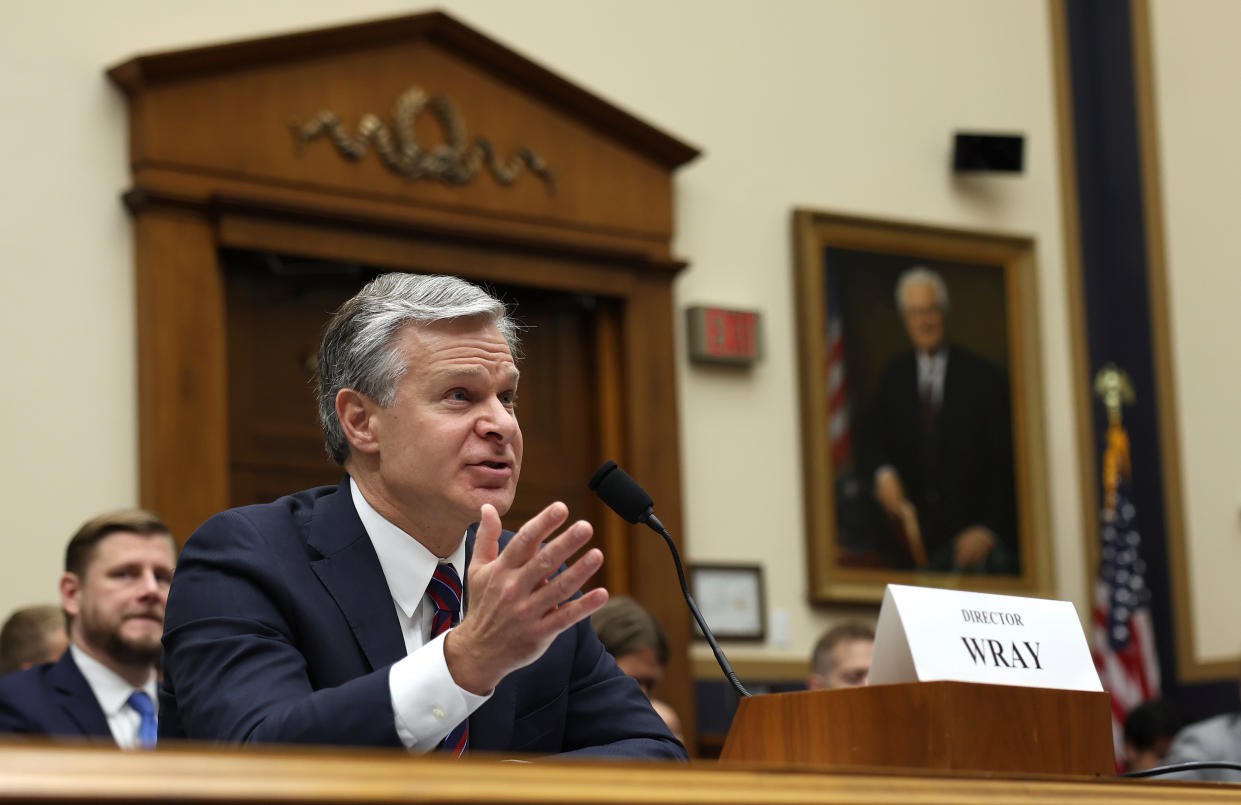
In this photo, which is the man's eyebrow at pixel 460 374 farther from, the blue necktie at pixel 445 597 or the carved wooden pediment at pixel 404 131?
the carved wooden pediment at pixel 404 131

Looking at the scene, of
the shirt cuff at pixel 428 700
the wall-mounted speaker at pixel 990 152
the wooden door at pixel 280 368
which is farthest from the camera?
the wall-mounted speaker at pixel 990 152

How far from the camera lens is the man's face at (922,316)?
780cm

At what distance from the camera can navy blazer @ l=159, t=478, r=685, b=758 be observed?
2.04 m

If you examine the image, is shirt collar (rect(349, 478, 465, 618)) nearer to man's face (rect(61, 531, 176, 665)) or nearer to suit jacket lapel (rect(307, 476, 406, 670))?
suit jacket lapel (rect(307, 476, 406, 670))

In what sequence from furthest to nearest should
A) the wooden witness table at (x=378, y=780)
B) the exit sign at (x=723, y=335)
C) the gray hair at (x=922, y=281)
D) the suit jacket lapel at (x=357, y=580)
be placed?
the gray hair at (x=922, y=281) < the exit sign at (x=723, y=335) < the suit jacket lapel at (x=357, y=580) < the wooden witness table at (x=378, y=780)

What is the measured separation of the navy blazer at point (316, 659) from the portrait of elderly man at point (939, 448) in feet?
16.8

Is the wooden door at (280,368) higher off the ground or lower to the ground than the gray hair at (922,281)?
lower

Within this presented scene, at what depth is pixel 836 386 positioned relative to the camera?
24.9ft

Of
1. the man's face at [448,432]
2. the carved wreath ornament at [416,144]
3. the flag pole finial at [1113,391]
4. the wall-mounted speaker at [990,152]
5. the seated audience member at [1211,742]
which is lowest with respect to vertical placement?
the seated audience member at [1211,742]

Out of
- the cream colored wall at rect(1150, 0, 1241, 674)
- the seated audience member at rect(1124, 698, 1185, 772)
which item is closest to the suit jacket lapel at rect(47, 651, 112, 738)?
the seated audience member at rect(1124, 698, 1185, 772)

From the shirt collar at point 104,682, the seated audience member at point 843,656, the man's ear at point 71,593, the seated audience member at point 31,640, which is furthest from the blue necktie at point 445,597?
the seated audience member at point 31,640

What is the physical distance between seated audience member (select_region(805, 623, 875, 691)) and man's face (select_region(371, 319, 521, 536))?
8.82ft

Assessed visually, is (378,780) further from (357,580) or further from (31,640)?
(31,640)

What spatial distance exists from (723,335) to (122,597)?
3.34 metres
